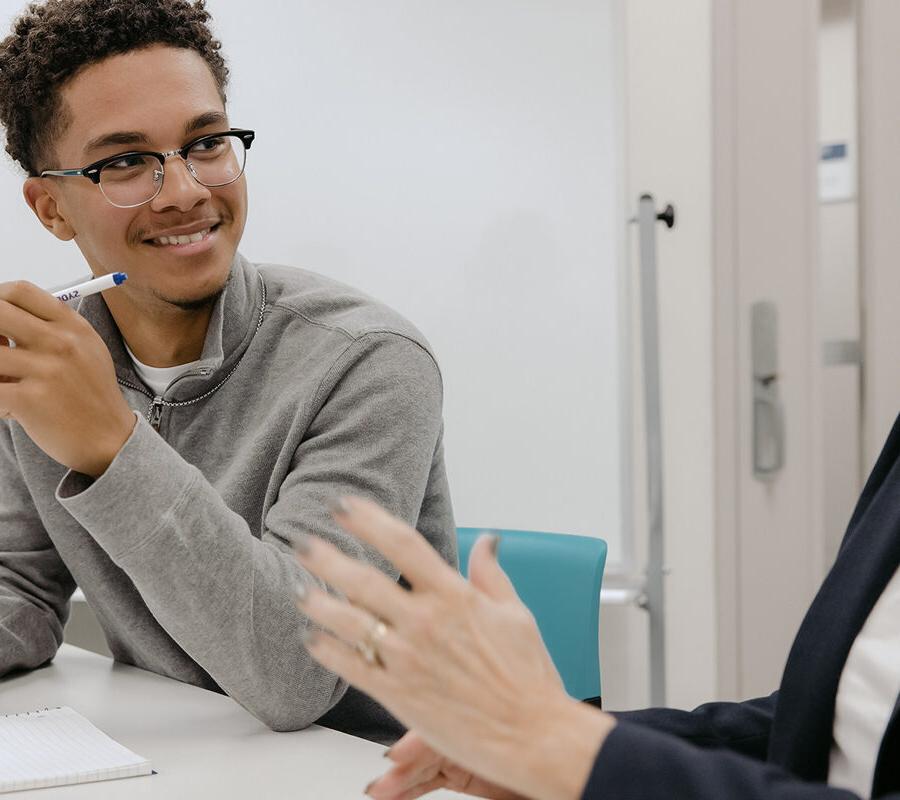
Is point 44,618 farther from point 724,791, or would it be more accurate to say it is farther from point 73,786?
point 724,791

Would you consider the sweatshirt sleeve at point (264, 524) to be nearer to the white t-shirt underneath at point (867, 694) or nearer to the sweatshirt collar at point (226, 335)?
the sweatshirt collar at point (226, 335)

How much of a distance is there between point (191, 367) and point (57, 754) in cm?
45

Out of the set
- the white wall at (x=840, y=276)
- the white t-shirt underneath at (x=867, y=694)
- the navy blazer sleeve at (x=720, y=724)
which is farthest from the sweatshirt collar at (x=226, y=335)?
the white wall at (x=840, y=276)

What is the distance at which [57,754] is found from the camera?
883 millimetres

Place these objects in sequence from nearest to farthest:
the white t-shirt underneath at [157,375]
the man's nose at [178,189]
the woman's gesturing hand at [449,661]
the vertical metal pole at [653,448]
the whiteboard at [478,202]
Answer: the woman's gesturing hand at [449,661] < the man's nose at [178,189] < the white t-shirt underneath at [157,375] < the vertical metal pole at [653,448] < the whiteboard at [478,202]

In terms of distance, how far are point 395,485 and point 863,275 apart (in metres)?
1.06

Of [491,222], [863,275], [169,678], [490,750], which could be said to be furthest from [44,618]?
[863,275]

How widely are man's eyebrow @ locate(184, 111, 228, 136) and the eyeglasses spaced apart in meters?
0.01

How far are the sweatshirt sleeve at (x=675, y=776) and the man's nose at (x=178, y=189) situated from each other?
850mm

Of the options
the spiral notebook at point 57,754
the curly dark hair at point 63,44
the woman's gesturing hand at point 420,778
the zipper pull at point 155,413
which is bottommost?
the spiral notebook at point 57,754

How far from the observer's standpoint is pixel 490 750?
1.46ft

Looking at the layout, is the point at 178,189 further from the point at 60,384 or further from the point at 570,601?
the point at 570,601

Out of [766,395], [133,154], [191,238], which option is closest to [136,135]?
[133,154]

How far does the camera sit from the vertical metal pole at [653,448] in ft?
6.14
